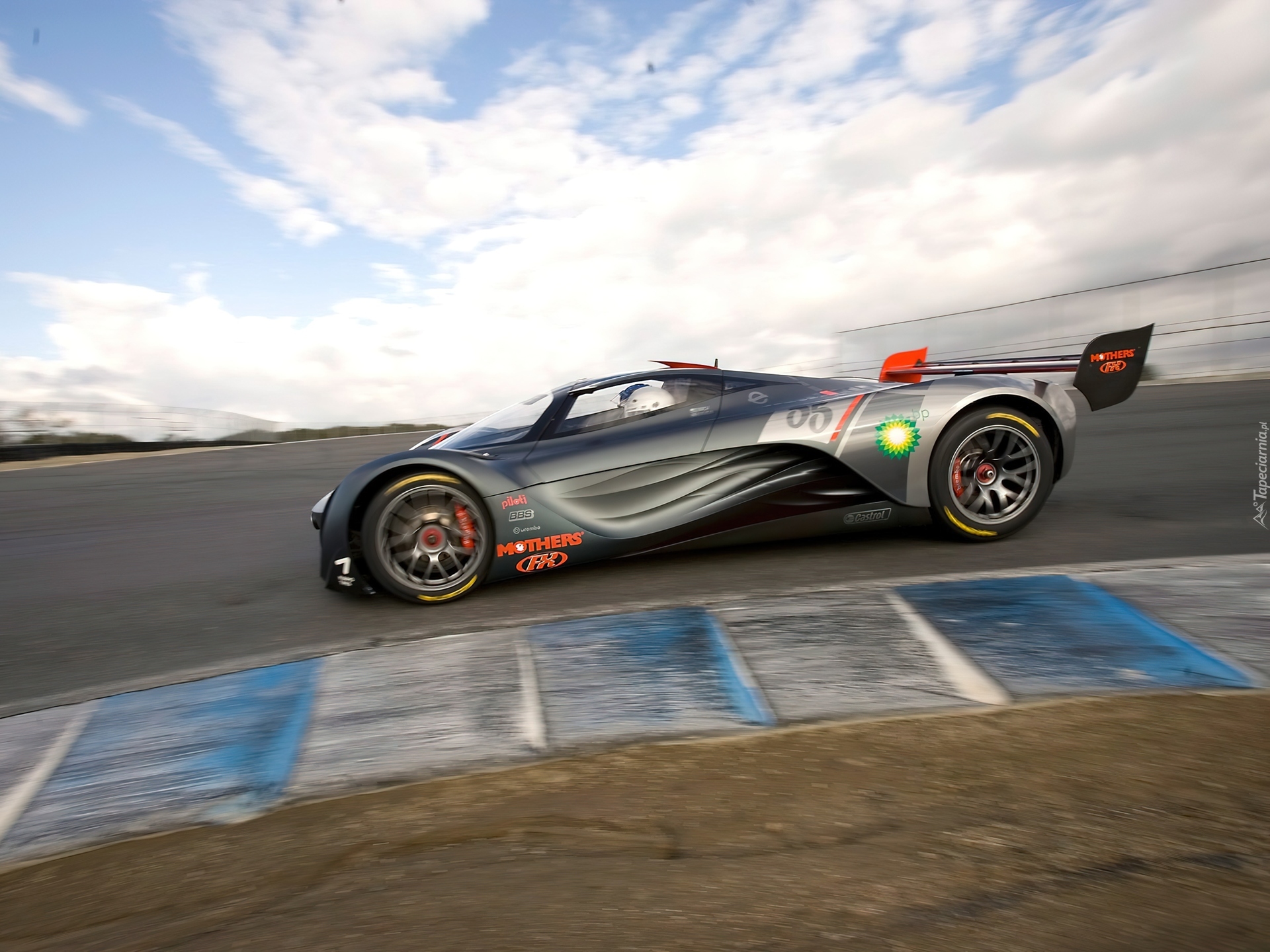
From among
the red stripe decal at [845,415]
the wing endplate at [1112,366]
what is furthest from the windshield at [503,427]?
the wing endplate at [1112,366]

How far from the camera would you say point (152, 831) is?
89.7 inches

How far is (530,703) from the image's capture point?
9.45 feet

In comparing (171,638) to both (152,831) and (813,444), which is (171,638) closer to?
(152,831)

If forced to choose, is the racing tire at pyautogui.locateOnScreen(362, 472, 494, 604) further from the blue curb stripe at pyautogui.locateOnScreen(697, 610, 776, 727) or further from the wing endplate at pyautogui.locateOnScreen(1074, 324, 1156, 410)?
the wing endplate at pyautogui.locateOnScreen(1074, 324, 1156, 410)

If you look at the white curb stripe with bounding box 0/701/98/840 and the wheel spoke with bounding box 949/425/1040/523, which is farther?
the wheel spoke with bounding box 949/425/1040/523

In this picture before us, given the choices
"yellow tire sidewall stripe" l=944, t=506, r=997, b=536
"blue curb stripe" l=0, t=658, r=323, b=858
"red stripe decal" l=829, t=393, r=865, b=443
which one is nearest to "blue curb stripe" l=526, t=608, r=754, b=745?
"blue curb stripe" l=0, t=658, r=323, b=858

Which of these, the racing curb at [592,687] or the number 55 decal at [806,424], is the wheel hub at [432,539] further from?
the number 55 decal at [806,424]

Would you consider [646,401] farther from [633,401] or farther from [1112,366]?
[1112,366]

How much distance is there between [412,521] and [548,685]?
153 cm

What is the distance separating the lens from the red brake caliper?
4.25m

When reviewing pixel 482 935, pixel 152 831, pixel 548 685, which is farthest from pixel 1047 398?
pixel 152 831

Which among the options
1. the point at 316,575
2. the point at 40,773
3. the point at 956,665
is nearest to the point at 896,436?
the point at 956,665

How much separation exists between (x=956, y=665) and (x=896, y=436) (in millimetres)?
1878

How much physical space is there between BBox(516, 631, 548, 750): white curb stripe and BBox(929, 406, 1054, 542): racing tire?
2472 mm
